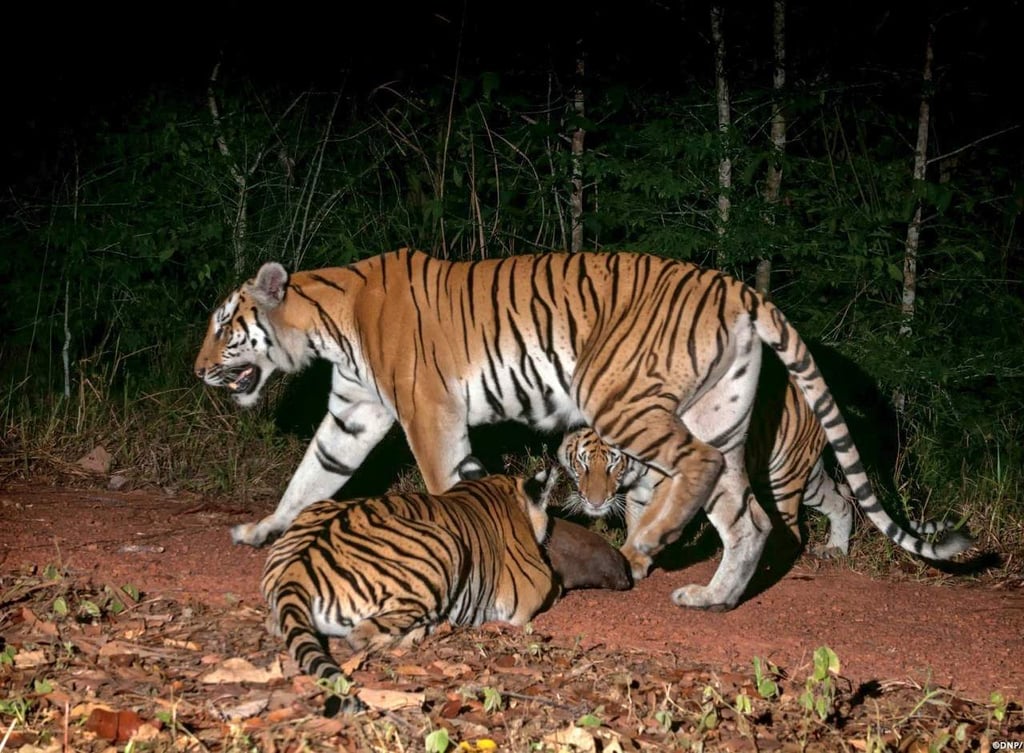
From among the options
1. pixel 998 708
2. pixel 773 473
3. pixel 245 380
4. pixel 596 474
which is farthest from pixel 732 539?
pixel 245 380

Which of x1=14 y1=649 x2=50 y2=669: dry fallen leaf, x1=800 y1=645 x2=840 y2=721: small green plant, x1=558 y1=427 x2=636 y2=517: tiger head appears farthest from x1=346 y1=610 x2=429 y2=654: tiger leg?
x1=558 y1=427 x2=636 y2=517: tiger head

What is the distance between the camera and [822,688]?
3.60 meters

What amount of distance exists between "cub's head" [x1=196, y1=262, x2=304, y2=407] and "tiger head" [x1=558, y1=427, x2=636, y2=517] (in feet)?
4.73

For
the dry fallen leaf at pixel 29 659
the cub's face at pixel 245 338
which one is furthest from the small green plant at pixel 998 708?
the cub's face at pixel 245 338

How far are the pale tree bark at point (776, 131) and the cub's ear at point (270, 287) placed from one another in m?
2.59

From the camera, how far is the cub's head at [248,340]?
5711mm

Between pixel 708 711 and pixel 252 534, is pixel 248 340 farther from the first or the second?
pixel 708 711

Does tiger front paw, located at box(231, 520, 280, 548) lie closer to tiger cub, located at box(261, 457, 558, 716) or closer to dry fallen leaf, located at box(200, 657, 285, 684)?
tiger cub, located at box(261, 457, 558, 716)

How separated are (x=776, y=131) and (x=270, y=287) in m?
2.95

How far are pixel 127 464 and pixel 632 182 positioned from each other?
3.14m

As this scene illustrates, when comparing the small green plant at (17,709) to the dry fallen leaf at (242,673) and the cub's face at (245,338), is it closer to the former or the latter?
the dry fallen leaf at (242,673)

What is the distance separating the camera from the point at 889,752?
10.4ft

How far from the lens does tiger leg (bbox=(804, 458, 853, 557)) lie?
6.03 m

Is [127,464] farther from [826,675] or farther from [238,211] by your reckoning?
[826,675]
